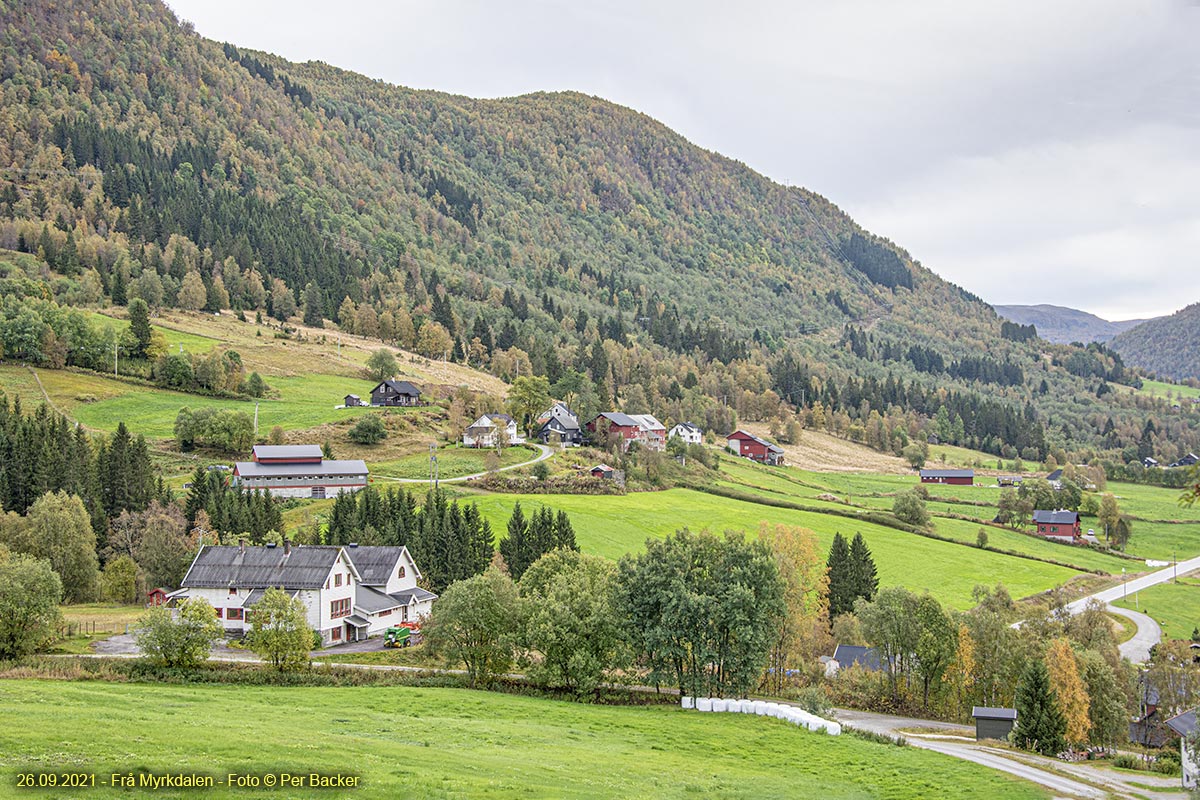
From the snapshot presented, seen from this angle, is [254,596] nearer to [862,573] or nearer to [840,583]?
[840,583]

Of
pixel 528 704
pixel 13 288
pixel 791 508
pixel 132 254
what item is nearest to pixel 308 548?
pixel 528 704

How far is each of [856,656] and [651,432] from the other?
87.8 m

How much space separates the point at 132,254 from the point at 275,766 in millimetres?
189330

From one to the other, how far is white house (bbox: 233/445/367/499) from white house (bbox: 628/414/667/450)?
171ft

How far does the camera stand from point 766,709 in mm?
50875

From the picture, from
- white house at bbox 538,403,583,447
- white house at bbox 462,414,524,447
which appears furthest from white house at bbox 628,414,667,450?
white house at bbox 462,414,524,447

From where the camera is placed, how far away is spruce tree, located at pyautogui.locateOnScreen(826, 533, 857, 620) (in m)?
88.8

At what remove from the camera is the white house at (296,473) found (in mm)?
110500

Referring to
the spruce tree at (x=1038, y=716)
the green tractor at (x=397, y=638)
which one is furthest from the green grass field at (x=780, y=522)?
the spruce tree at (x=1038, y=716)

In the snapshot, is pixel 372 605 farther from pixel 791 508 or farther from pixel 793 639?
pixel 791 508

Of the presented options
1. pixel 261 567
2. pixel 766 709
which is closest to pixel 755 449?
pixel 261 567

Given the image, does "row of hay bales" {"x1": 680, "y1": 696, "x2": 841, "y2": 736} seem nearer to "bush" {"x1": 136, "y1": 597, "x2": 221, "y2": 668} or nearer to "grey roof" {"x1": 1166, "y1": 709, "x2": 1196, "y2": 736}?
"grey roof" {"x1": 1166, "y1": 709, "x2": 1196, "y2": 736}

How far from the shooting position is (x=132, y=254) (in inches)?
7549

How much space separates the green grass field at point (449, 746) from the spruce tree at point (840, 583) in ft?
135
